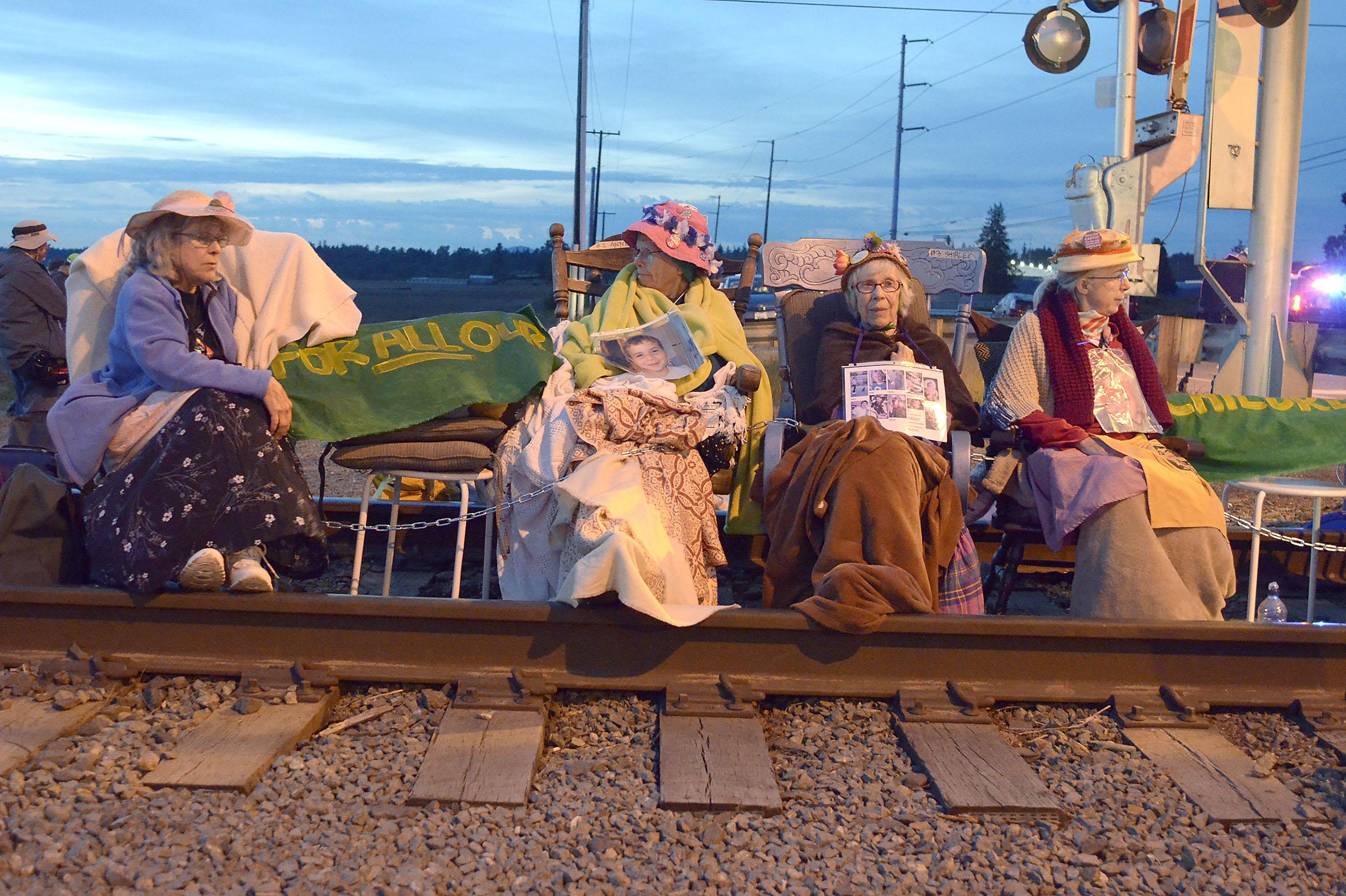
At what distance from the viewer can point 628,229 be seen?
519cm

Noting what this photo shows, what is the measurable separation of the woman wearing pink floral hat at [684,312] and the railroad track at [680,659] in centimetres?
118

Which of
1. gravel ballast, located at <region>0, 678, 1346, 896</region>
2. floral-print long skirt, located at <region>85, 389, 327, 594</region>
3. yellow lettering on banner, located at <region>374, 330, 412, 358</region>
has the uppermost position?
yellow lettering on banner, located at <region>374, 330, 412, 358</region>

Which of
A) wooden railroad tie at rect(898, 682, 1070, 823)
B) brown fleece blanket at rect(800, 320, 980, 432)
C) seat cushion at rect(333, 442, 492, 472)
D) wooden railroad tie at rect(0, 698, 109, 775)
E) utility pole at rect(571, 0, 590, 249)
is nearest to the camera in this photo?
wooden railroad tie at rect(898, 682, 1070, 823)

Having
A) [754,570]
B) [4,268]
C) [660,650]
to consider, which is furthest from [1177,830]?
[4,268]

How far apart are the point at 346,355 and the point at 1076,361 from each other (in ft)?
9.22

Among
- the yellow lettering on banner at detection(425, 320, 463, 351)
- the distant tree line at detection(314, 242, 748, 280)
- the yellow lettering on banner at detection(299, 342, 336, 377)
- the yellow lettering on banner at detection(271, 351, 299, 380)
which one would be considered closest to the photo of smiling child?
the yellow lettering on banner at detection(425, 320, 463, 351)

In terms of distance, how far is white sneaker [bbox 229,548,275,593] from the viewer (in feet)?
11.8

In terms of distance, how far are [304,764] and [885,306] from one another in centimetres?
287

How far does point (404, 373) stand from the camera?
4227 millimetres

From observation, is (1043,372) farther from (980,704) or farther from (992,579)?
(980,704)

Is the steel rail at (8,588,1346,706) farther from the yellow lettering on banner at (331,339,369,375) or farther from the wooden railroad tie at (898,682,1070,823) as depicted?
the yellow lettering on banner at (331,339,369,375)

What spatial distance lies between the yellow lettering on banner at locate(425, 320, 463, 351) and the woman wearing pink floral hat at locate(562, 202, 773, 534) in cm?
55

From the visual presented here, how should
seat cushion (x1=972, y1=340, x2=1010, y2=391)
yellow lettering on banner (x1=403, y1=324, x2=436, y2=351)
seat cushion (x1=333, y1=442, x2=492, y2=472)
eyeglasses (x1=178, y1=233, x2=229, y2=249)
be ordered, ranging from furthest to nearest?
seat cushion (x1=972, y1=340, x2=1010, y2=391) < yellow lettering on banner (x1=403, y1=324, x2=436, y2=351) < seat cushion (x1=333, y1=442, x2=492, y2=472) < eyeglasses (x1=178, y1=233, x2=229, y2=249)

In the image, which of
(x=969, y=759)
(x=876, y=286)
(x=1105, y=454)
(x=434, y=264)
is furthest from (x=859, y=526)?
(x=434, y=264)
